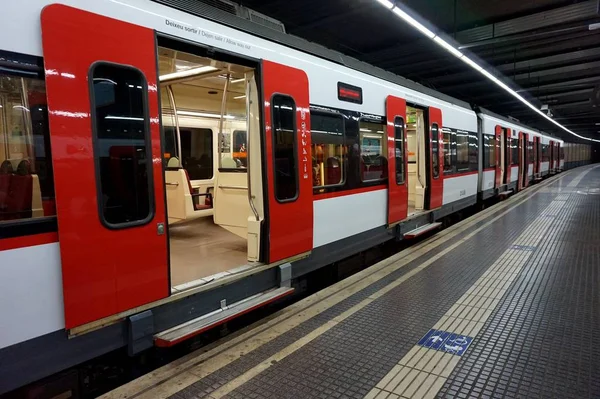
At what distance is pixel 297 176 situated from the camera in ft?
13.8

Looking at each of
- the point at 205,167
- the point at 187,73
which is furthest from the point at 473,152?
the point at 187,73

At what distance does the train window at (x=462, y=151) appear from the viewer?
30.2 ft

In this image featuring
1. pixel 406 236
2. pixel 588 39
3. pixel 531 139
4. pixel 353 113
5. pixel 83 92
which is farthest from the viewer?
pixel 531 139

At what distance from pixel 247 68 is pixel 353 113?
1.94m

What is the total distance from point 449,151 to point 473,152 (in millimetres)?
1963

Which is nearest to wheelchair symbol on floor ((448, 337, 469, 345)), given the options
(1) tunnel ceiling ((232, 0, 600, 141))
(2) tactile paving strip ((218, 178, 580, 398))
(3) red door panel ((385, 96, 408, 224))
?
(2) tactile paving strip ((218, 178, 580, 398))

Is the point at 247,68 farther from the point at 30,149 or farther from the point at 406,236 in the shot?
the point at 406,236

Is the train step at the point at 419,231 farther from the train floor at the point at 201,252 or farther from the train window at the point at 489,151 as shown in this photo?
the train window at the point at 489,151

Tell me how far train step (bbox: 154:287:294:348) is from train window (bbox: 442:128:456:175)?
19.4ft

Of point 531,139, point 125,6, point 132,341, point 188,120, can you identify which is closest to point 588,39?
point 531,139

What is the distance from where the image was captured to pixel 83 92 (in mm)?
2451

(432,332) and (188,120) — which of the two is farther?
(188,120)

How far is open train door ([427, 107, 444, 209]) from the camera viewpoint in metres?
7.63

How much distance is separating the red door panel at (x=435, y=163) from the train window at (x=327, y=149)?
128 inches
